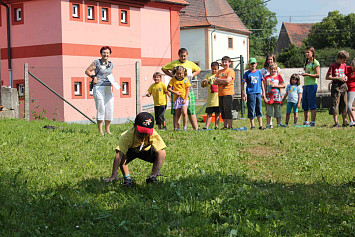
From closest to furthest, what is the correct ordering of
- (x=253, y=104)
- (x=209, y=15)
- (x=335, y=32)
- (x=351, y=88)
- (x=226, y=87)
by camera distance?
(x=226, y=87) → (x=253, y=104) → (x=351, y=88) → (x=209, y=15) → (x=335, y=32)

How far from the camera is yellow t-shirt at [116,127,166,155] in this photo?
538 cm

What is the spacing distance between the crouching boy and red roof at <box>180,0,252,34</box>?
3839 centimetres

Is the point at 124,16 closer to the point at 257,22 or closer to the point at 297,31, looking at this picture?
the point at 297,31

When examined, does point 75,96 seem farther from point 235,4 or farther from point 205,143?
point 235,4

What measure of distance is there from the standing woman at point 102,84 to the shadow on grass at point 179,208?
443 centimetres

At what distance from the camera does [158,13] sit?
31000 millimetres

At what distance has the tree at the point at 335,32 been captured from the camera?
50344 mm

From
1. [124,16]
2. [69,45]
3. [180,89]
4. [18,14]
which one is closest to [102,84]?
[180,89]

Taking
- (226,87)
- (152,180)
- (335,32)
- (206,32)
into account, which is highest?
(335,32)

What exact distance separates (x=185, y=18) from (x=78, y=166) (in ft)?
127

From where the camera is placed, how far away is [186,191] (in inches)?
204

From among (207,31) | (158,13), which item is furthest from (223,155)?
(207,31)

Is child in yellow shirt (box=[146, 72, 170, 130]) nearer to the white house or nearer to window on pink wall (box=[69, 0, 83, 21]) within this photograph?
window on pink wall (box=[69, 0, 83, 21])

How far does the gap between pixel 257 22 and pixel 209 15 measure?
37.2 meters
